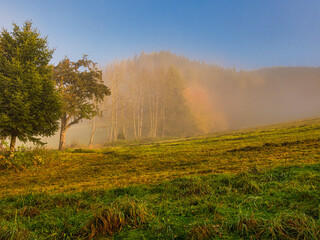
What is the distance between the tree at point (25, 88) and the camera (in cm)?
1243

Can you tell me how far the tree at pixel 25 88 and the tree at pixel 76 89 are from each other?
10.3m

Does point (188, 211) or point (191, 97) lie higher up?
point (191, 97)

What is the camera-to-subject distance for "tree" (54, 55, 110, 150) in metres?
25.1

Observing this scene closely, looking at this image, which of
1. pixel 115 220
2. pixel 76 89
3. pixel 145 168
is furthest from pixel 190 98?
pixel 115 220

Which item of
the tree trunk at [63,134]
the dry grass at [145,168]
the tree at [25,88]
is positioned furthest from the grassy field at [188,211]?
the tree trunk at [63,134]

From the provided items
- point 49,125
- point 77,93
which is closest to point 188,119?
point 77,93

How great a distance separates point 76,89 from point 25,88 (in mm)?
14542

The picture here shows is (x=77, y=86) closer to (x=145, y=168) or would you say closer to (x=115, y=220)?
(x=145, y=168)

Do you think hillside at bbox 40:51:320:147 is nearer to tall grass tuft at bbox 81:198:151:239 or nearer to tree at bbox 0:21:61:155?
tree at bbox 0:21:61:155

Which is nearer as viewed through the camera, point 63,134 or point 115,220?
point 115,220

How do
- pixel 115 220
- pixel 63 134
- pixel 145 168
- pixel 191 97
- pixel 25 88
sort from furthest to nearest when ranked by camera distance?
pixel 191 97, pixel 63 134, pixel 25 88, pixel 145 168, pixel 115 220

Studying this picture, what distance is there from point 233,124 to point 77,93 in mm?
67751

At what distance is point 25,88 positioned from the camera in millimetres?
12938

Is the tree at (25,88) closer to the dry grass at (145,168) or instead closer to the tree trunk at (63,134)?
the dry grass at (145,168)
